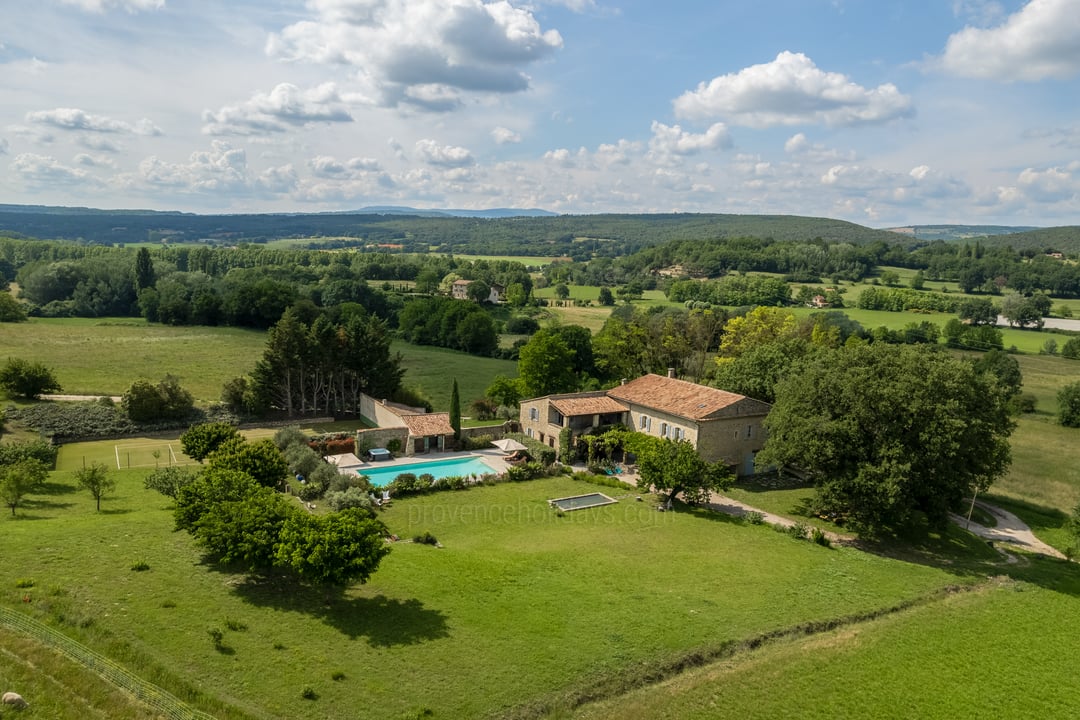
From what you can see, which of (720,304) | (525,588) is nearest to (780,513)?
(525,588)

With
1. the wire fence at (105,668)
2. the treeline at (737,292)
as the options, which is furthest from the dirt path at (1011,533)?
the treeline at (737,292)

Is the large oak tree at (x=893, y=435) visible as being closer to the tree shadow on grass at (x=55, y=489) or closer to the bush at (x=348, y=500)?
the bush at (x=348, y=500)

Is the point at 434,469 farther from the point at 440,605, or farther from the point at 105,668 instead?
the point at 105,668

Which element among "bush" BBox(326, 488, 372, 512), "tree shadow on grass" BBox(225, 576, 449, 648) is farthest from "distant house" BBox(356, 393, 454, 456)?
"tree shadow on grass" BBox(225, 576, 449, 648)

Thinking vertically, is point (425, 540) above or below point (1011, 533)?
above

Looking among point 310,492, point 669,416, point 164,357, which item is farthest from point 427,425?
point 164,357

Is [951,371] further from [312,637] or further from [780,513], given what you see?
[312,637]
